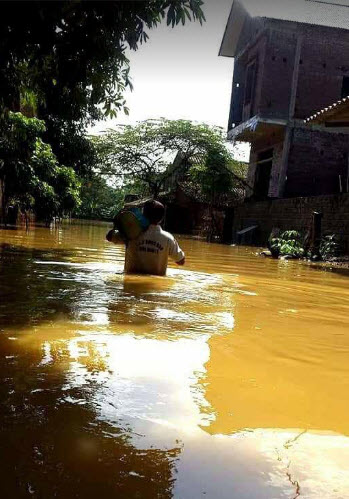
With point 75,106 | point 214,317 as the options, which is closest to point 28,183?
point 75,106

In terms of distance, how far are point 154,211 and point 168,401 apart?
374 centimetres

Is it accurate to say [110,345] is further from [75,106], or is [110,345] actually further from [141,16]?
[75,106]

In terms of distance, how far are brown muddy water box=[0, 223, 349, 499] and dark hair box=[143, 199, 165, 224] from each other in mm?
1699

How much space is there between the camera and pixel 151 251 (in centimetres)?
556

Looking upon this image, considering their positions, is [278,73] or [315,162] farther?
[278,73]

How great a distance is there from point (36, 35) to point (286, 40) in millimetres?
16953

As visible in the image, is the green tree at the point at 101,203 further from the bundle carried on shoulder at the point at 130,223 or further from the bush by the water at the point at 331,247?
the bundle carried on shoulder at the point at 130,223

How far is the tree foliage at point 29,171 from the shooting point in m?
12.3

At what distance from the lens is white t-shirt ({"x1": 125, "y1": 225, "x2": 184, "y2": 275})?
549 centimetres

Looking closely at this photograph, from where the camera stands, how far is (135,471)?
4.33ft

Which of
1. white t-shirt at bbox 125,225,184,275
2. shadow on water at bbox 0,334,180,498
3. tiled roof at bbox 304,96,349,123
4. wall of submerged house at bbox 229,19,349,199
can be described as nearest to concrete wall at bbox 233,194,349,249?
wall of submerged house at bbox 229,19,349,199

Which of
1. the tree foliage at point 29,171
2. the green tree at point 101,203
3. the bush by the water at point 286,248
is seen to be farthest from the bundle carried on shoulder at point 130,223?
the green tree at point 101,203

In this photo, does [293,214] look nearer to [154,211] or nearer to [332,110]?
[332,110]

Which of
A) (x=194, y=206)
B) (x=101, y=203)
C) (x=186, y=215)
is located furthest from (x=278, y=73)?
(x=101, y=203)
